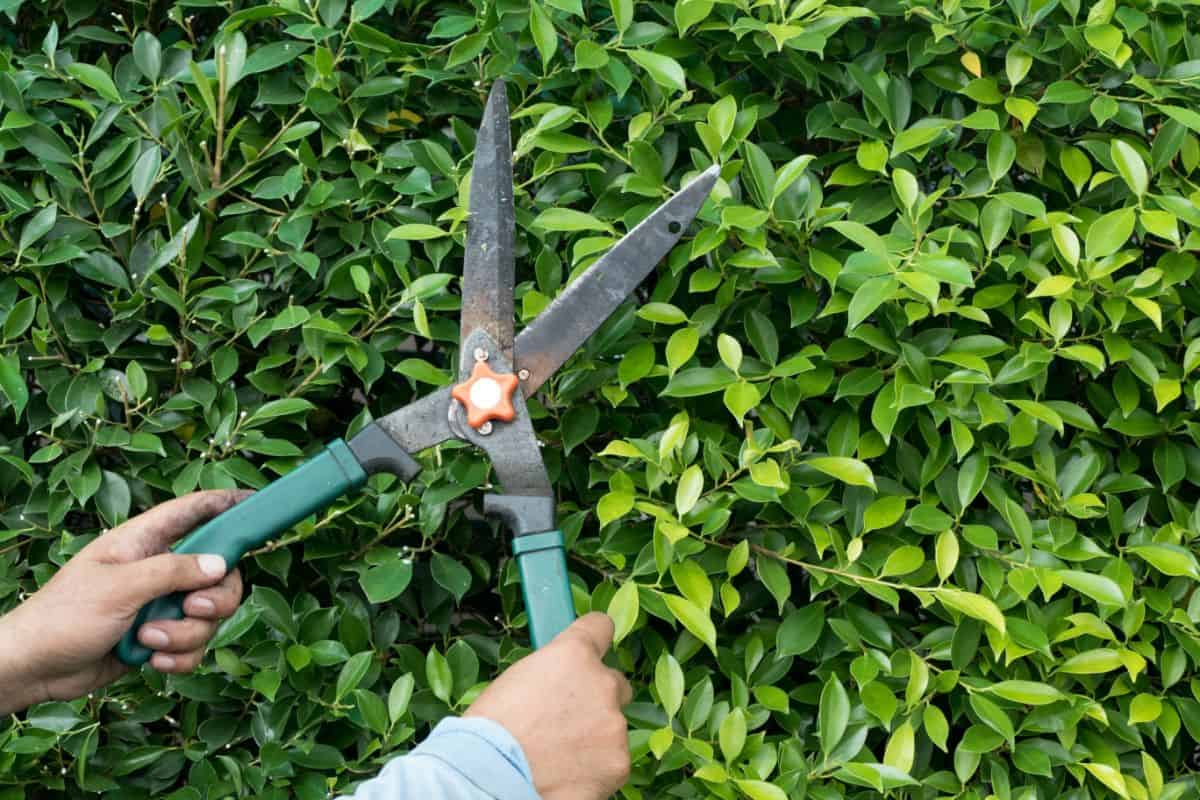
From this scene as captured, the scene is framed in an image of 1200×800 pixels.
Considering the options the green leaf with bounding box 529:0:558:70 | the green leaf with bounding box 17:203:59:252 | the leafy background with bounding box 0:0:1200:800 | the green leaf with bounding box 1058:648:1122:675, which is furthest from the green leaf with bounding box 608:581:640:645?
the green leaf with bounding box 17:203:59:252

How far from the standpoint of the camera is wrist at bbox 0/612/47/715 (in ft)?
4.85

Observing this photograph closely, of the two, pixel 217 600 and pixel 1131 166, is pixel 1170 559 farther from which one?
pixel 217 600

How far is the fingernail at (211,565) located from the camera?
55.6 inches

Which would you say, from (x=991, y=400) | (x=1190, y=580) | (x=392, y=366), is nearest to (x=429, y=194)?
(x=392, y=366)

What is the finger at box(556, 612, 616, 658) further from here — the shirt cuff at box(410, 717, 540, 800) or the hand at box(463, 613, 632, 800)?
the shirt cuff at box(410, 717, 540, 800)

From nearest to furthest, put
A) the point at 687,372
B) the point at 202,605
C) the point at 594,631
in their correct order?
the point at 594,631 → the point at 202,605 → the point at 687,372

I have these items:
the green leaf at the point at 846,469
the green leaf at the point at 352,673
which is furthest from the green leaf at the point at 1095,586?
the green leaf at the point at 352,673

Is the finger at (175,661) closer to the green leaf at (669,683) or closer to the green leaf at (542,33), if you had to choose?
the green leaf at (669,683)

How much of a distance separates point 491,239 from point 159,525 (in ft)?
1.74

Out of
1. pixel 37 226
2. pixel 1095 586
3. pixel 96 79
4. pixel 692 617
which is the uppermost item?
pixel 96 79

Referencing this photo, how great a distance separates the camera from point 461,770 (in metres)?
1.24

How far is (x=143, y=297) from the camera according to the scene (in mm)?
1660

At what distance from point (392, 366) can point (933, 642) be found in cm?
80

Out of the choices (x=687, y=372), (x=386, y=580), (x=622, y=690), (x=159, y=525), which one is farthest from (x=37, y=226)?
(x=622, y=690)
